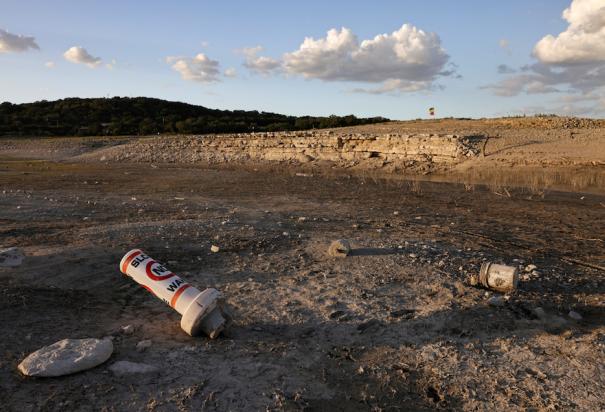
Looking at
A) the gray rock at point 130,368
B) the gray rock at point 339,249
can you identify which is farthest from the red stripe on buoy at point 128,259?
the gray rock at point 339,249

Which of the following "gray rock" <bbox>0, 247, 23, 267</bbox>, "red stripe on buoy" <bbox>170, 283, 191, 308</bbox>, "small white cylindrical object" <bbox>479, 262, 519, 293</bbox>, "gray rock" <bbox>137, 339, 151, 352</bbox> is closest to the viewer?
"gray rock" <bbox>137, 339, 151, 352</bbox>

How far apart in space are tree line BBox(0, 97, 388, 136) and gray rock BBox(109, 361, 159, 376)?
33.6 metres

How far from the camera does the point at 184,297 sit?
349 cm

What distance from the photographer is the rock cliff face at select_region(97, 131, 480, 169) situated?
696 inches

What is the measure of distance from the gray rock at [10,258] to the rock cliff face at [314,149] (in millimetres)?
14318

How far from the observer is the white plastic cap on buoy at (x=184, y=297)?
3.36 meters

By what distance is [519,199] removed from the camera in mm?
10742

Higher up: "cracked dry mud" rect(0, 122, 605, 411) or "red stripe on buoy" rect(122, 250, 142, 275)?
"red stripe on buoy" rect(122, 250, 142, 275)

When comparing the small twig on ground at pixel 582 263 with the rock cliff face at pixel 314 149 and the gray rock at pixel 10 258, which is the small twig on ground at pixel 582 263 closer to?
the gray rock at pixel 10 258

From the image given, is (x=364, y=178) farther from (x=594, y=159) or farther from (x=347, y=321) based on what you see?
(x=347, y=321)

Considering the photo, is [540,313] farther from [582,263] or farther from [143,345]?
[143,345]

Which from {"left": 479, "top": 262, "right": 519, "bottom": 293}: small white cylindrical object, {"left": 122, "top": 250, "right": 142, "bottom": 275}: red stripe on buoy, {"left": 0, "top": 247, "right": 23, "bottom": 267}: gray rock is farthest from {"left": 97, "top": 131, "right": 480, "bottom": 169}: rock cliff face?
{"left": 122, "top": 250, "right": 142, "bottom": 275}: red stripe on buoy

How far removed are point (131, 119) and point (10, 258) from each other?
150ft

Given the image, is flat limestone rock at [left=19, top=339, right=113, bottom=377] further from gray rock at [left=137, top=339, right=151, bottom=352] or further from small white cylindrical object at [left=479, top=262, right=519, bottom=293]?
small white cylindrical object at [left=479, top=262, right=519, bottom=293]
